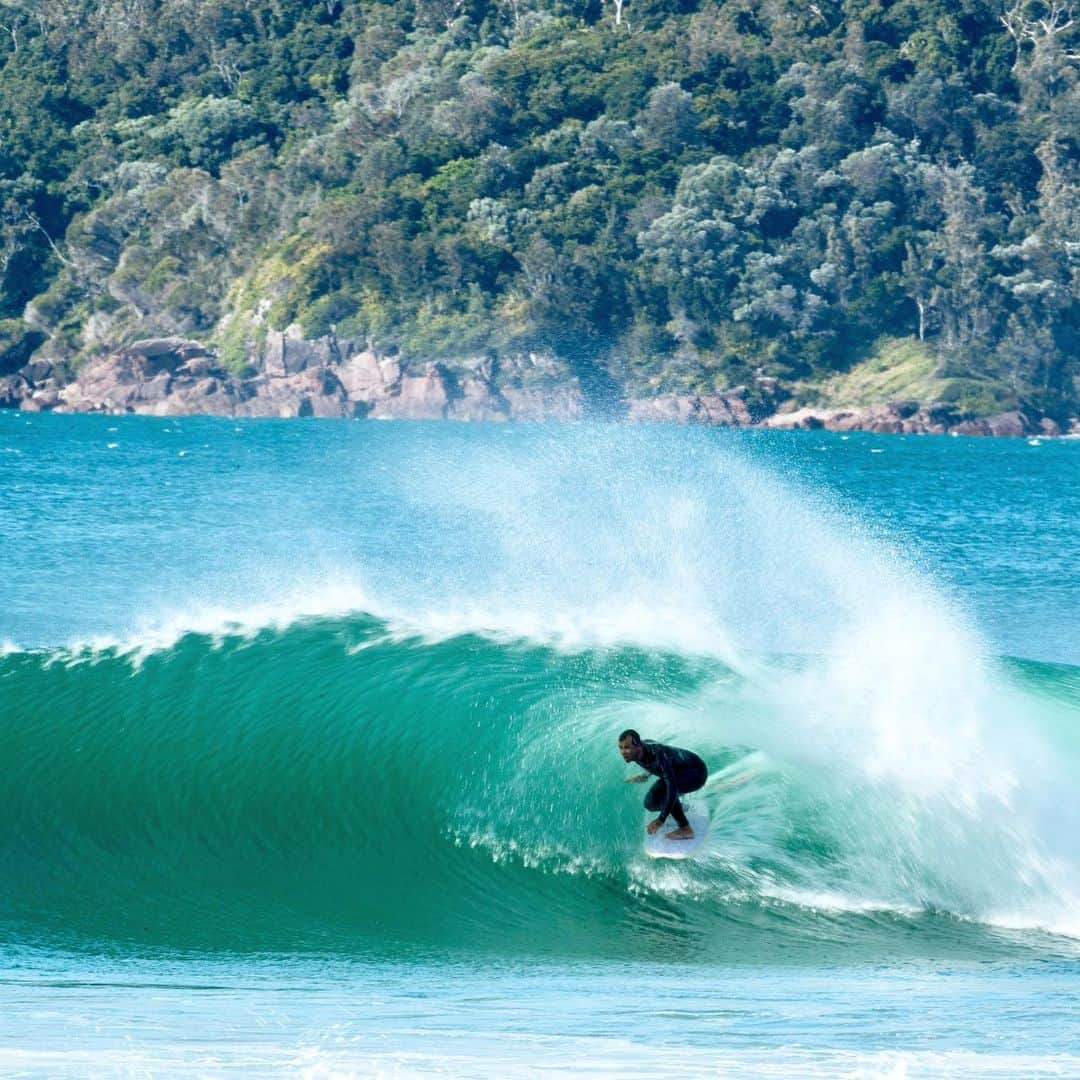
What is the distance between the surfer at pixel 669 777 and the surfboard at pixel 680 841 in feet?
0.43

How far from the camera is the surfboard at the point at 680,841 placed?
9.53 metres

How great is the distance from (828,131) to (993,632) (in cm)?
9782

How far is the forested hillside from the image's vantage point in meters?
104

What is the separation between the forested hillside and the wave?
90.0 m

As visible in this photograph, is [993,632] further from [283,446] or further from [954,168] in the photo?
[954,168]

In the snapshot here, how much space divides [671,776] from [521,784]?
2.00m

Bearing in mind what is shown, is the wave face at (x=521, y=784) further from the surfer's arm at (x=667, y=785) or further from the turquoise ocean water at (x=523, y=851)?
the surfer's arm at (x=667, y=785)

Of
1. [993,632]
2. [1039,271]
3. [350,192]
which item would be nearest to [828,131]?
[1039,271]

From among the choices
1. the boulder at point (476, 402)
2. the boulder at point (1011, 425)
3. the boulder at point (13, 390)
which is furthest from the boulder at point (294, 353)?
the boulder at point (1011, 425)

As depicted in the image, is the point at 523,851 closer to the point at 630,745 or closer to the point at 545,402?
the point at 630,745

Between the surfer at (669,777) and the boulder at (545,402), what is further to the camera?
the boulder at (545,402)

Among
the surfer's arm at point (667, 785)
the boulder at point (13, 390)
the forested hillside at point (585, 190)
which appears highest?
the surfer's arm at point (667, 785)

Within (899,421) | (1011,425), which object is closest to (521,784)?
(899,421)

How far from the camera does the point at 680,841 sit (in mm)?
9555
